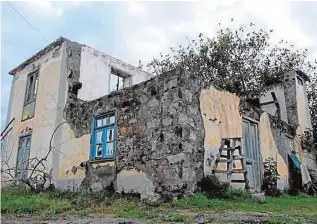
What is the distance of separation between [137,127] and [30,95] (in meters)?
6.98

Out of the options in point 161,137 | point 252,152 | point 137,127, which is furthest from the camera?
point 252,152

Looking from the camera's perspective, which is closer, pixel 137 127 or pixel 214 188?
pixel 214 188

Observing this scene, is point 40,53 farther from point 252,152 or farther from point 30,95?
point 252,152

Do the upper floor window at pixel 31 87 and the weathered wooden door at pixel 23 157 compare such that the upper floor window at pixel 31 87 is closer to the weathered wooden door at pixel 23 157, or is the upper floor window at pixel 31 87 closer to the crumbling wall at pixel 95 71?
the weathered wooden door at pixel 23 157

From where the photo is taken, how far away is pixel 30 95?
45.2ft

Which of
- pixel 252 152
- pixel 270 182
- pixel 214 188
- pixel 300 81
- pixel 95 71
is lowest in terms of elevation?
pixel 214 188

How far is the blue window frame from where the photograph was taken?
9562 mm

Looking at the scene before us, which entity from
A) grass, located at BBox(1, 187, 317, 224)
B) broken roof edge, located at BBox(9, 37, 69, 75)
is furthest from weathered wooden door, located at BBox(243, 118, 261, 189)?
broken roof edge, located at BBox(9, 37, 69, 75)

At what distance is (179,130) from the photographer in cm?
785

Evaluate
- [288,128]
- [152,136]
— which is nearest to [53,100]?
[152,136]

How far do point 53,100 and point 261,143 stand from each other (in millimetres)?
7587

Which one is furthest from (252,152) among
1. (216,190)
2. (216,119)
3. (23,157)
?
(23,157)

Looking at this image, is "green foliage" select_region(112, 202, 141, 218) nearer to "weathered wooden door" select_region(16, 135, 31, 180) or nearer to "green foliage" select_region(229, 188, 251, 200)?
"green foliage" select_region(229, 188, 251, 200)

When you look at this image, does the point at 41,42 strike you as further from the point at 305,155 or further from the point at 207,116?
the point at 305,155
